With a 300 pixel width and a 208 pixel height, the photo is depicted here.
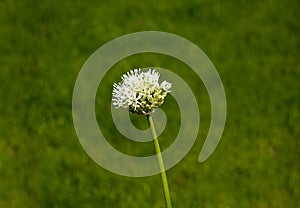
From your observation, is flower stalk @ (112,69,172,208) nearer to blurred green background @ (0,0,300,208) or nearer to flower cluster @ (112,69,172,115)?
flower cluster @ (112,69,172,115)

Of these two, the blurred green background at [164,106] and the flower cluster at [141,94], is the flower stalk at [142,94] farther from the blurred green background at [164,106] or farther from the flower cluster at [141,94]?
the blurred green background at [164,106]

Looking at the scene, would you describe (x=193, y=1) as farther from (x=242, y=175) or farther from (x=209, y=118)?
(x=242, y=175)

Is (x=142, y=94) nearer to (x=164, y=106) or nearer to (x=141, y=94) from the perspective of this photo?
(x=141, y=94)

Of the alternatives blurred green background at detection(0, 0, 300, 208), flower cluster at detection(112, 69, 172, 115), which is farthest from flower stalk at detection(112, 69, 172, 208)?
blurred green background at detection(0, 0, 300, 208)

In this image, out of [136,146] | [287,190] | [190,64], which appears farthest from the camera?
[190,64]

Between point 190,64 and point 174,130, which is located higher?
point 190,64

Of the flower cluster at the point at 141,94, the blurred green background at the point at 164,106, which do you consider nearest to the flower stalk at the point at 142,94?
the flower cluster at the point at 141,94

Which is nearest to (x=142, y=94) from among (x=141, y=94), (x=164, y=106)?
(x=141, y=94)

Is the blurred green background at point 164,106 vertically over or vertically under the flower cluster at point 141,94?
over

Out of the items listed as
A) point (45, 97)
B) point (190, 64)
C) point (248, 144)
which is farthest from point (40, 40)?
point (248, 144)
